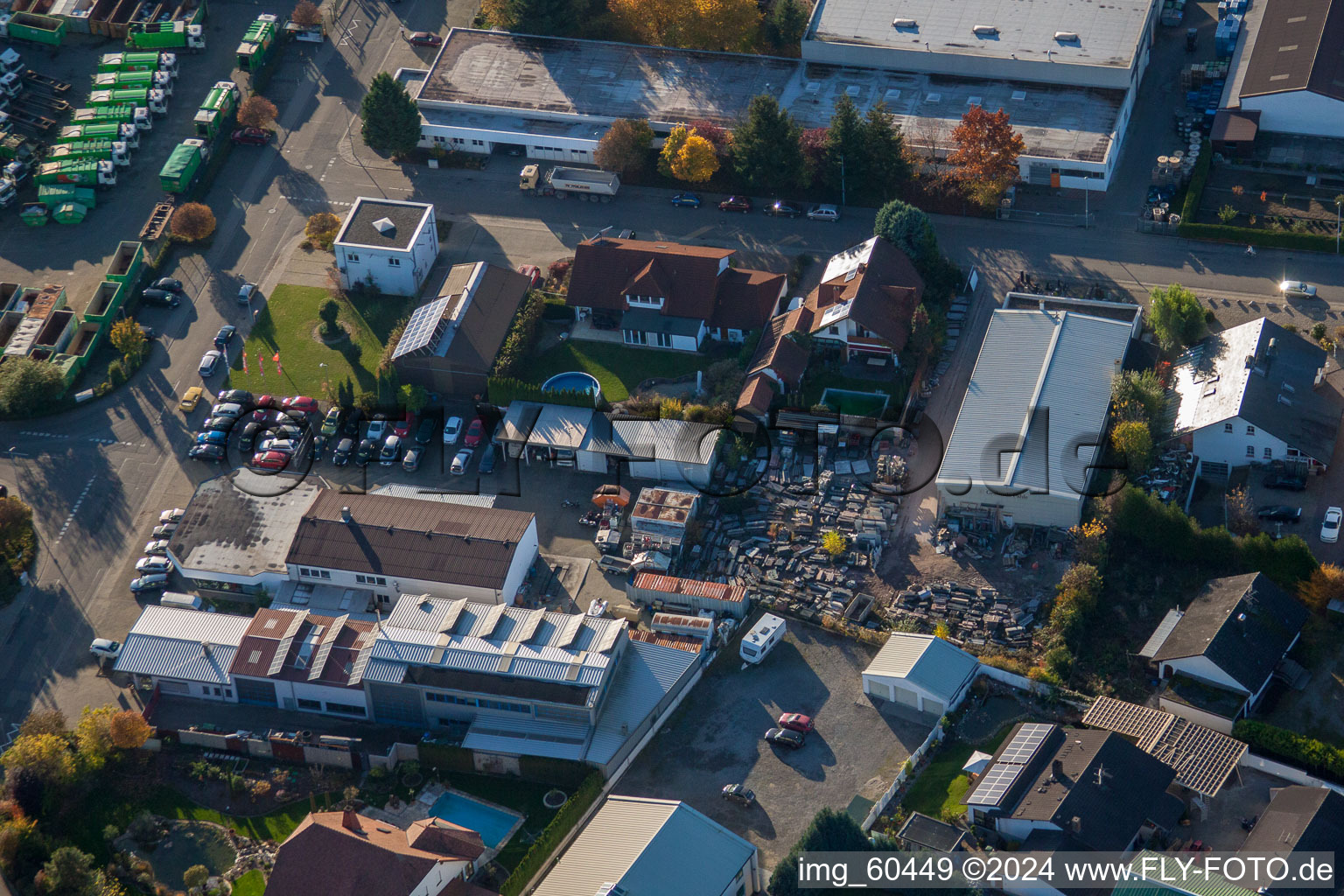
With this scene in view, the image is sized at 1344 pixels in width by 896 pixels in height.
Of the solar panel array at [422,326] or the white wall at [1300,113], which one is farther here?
the white wall at [1300,113]

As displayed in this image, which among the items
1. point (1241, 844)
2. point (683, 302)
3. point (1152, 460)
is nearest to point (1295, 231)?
point (1152, 460)

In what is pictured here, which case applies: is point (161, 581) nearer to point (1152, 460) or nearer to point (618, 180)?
point (618, 180)

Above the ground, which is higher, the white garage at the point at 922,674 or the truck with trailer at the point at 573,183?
the truck with trailer at the point at 573,183

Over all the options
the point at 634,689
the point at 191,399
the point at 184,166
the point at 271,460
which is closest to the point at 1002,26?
the point at 184,166

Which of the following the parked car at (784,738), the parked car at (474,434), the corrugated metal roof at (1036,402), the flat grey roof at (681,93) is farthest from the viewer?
the flat grey roof at (681,93)

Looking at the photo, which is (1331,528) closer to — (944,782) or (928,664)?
(928,664)

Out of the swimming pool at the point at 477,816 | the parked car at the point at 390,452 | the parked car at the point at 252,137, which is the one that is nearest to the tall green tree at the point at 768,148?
the parked car at the point at 390,452

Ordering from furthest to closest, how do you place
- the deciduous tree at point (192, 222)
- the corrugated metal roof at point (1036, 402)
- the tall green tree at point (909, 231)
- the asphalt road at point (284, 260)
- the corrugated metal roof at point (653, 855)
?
the deciduous tree at point (192, 222) → the tall green tree at point (909, 231) → the asphalt road at point (284, 260) → the corrugated metal roof at point (1036, 402) → the corrugated metal roof at point (653, 855)

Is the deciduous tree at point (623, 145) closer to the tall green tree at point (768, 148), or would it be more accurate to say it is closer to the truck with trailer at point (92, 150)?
the tall green tree at point (768, 148)
